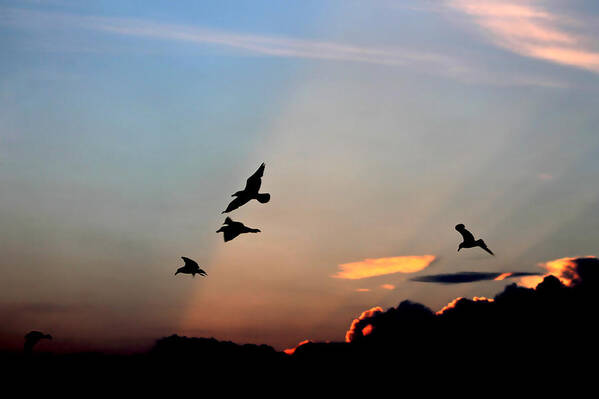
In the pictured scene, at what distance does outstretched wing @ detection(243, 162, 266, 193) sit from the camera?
38.6 m

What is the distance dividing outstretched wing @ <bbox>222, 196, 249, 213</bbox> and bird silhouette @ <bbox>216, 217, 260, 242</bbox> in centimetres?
362

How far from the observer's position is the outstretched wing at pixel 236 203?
38844 mm

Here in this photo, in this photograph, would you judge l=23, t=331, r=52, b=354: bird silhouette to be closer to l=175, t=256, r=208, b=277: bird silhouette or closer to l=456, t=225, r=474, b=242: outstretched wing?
l=175, t=256, r=208, b=277: bird silhouette

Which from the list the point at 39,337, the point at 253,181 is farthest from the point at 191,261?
the point at 39,337

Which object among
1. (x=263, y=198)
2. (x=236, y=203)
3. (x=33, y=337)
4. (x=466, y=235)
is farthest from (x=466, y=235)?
(x=33, y=337)

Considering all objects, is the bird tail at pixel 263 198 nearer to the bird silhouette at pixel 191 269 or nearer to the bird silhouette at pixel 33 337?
the bird silhouette at pixel 191 269

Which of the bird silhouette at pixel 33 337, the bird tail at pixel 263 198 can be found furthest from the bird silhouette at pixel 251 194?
the bird silhouette at pixel 33 337

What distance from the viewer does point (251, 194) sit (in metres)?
39.6

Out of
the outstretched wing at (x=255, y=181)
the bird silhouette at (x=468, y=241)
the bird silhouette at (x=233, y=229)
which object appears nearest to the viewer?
the outstretched wing at (x=255, y=181)

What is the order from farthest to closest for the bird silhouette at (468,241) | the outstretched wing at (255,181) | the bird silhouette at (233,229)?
the bird silhouette at (468,241) → the bird silhouette at (233,229) → the outstretched wing at (255,181)

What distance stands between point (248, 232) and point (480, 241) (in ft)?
57.7

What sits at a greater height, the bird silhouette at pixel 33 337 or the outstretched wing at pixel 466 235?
the outstretched wing at pixel 466 235

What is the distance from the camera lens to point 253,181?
3897 cm

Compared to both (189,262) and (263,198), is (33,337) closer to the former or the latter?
(189,262)
